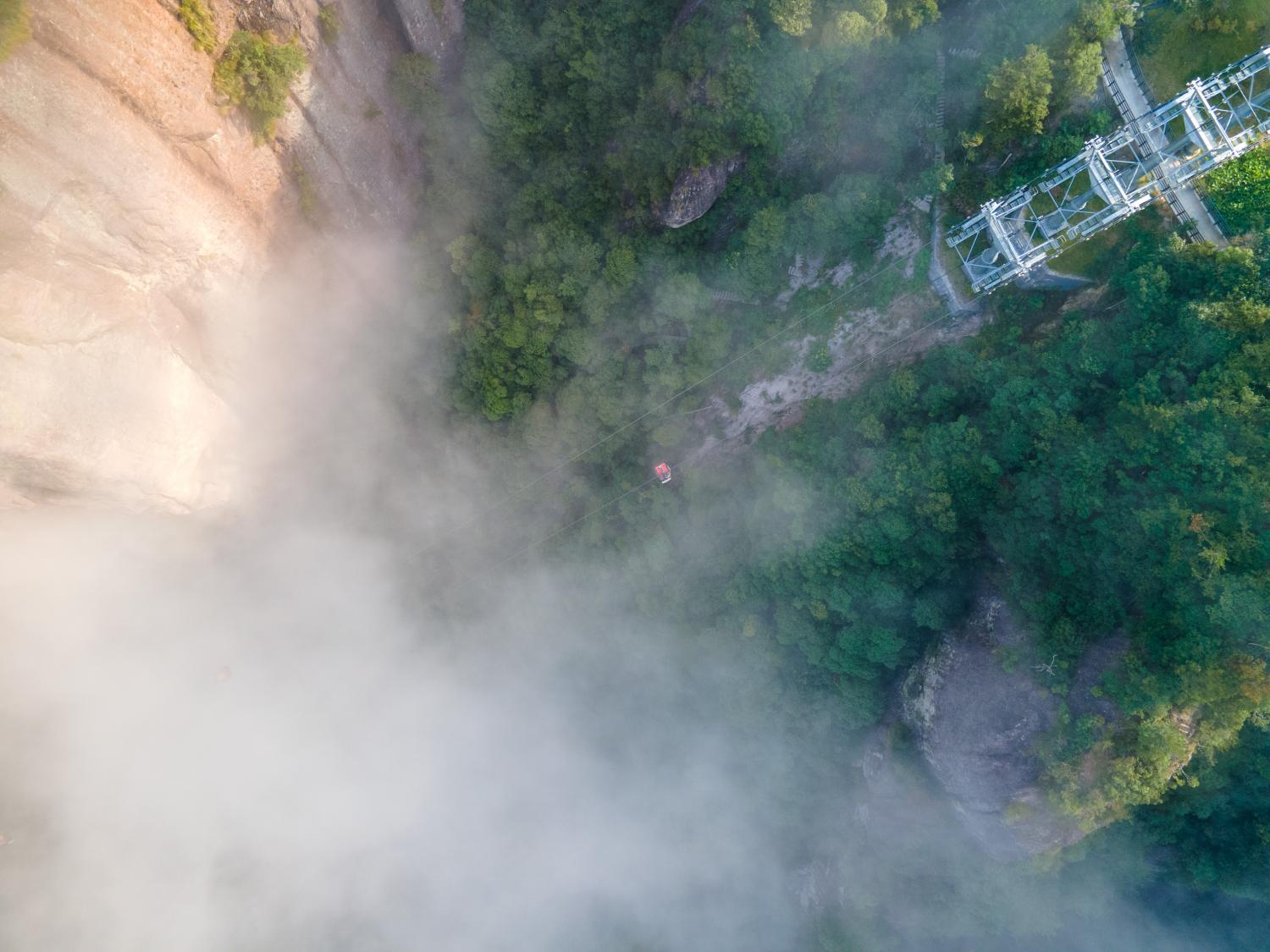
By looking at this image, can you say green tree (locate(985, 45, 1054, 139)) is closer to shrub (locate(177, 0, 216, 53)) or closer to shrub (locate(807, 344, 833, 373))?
shrub (locate(807, 344, 833, 373))

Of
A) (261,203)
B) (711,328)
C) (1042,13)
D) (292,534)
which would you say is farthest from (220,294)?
(1042,13)

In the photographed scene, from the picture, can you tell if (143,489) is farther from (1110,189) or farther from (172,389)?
(1110,189)

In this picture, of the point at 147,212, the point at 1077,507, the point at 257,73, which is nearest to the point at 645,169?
the point at 257,73

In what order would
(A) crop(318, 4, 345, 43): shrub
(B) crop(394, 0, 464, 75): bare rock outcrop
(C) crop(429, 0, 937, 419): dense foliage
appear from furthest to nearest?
(B) crop(394, 0, 464, 75): bare rock outcrop → (A) crop(318, 4, 345, 43): shrub → (C) crop(429, 0, 937, 419): dense foliage

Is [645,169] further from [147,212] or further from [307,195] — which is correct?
[147,212]

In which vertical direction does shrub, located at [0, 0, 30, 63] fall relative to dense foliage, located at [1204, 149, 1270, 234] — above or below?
above

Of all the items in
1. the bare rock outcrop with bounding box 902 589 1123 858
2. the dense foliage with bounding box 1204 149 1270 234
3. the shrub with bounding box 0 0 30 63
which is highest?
the shrub with bounding box 0 0 30 63

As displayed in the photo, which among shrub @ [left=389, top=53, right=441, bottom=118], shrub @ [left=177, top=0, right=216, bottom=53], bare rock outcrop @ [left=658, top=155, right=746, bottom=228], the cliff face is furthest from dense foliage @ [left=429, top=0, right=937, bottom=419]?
shrub @ [left=177, top=0, right=216, bottom=53]
